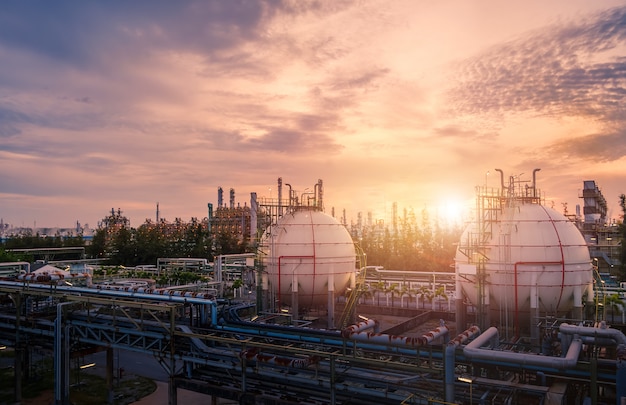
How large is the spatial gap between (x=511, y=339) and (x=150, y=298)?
18021 mm

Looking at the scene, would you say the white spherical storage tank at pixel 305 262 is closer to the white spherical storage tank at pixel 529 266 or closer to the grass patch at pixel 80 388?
the white spherical storage tank at pixel 529 266

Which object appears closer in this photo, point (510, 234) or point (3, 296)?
point (510, 234)

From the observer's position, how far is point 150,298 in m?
24.4

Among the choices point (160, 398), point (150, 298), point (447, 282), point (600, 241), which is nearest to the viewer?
point (150, 298)

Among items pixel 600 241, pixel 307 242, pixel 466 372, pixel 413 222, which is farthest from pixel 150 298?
pixel 413 222

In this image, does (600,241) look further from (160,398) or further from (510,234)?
(160,398)

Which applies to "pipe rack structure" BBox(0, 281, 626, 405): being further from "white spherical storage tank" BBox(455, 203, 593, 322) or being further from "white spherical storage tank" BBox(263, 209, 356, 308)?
"white spherical storage tank" BBox(263, 209, 356, 308)

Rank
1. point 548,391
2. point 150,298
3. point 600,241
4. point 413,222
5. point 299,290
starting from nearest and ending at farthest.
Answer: point 548,391 < point 150,298 < point 299,290 < point 600,241 < point 413,222

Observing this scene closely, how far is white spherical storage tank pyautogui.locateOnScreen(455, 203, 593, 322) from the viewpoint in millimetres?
25141

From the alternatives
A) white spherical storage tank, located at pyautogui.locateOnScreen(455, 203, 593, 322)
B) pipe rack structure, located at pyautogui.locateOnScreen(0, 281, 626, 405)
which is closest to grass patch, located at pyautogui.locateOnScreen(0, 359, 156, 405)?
pipe rack structure, located at pyautogui.locateOnScreen(0, 281, 626, 405)

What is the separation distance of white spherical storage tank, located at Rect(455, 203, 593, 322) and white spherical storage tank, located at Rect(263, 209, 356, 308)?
8.71 m

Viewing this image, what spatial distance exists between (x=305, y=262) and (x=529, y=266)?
13.3 metres

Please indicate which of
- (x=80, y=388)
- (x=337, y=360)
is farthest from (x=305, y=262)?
(x=80, y=388)

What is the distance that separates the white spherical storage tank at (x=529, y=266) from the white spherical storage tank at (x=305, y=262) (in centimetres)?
871
